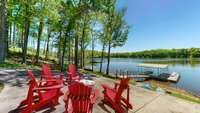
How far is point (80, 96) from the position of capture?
14.0 ft

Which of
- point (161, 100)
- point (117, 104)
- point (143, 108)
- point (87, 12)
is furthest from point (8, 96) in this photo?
point (87, 12)

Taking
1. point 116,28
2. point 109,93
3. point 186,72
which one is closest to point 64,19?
point 116,28

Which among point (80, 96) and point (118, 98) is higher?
point (80, 96)

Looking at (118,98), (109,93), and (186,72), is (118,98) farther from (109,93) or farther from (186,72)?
(186,72)

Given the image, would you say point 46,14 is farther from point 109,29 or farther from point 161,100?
point 161,100

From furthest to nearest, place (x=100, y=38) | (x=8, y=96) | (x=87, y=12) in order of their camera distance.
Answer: (x=100, y=38) → (x=87, y=12) → (x=8, y=96)

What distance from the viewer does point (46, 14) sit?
21.2 m

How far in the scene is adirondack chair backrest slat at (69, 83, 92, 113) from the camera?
416 centimetres

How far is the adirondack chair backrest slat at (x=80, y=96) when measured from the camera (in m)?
4.16

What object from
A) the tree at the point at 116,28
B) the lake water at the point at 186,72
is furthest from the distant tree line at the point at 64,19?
the lake water at the point at 186,72

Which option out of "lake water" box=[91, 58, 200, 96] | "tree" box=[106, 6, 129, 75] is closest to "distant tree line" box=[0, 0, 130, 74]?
"tree" box=[106, 6, 129, 75]

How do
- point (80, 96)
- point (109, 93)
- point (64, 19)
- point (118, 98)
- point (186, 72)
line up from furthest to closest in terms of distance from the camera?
point (186, 72), point (64, 19), point (109, 93), point (118, 98), point (80, 96)

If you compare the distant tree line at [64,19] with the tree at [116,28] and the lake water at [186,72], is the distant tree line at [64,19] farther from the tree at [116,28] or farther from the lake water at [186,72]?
the lake water at [186,72]

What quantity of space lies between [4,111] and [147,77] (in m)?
32.1
